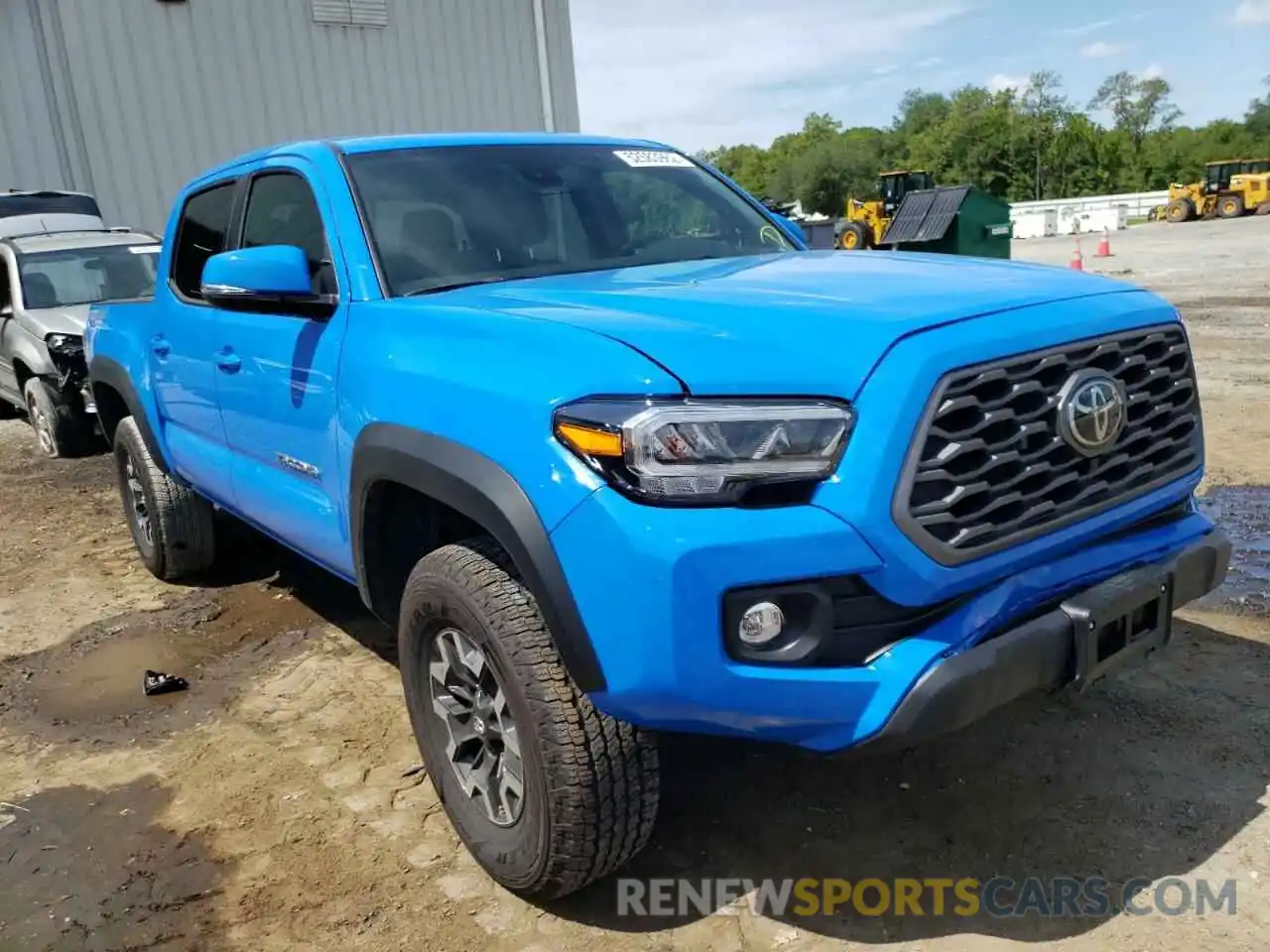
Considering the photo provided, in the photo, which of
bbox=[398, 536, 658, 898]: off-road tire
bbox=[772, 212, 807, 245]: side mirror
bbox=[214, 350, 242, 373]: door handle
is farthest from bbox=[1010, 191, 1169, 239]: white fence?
bbox=[398, 536, 658, 898]: off-road tire

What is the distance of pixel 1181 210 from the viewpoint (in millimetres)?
39625

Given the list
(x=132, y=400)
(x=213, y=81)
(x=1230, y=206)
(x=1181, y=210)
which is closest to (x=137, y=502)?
(x=132, y=400)

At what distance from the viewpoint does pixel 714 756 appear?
3266 mm

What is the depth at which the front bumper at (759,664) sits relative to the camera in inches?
80.0

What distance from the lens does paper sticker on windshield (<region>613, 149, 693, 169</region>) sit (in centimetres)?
384

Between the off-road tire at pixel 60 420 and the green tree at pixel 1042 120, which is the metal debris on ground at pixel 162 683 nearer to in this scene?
the off-road tire at pixel 60 420

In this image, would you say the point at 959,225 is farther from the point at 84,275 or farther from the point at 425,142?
the point at 425,142

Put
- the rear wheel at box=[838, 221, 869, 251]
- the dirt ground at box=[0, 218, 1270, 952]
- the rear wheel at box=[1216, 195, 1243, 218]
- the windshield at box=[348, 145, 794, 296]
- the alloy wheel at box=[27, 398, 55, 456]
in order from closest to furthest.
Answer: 1. the dirt ground at box=[0, 218, 1270, 952]
2. the windshield at box=[348, 145, 794, 296]
3. the alloy wheel at box=[27, 398, 55, 456]
4. the rear wheel at box=[838, 221, 869, 251]
5. the rear wheel at box=[1216, 195, 1243, 218]

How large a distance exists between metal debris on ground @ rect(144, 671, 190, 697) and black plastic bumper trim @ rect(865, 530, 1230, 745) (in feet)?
9.76

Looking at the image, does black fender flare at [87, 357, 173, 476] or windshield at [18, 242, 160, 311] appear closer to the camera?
black fender flare at [87, 357, 173, 476]

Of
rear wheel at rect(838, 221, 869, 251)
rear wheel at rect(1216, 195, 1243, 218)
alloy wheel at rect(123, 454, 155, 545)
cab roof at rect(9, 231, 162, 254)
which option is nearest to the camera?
alloy wheel at rect(123, 454, 155, 545)

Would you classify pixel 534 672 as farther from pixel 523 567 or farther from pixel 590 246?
pixel 590 246

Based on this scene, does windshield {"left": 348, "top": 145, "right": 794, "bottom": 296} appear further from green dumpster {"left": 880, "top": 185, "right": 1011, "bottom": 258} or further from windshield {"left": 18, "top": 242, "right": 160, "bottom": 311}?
green dumpster {"left": 880, "top": 185, "right": 1011, "bottom": 258}

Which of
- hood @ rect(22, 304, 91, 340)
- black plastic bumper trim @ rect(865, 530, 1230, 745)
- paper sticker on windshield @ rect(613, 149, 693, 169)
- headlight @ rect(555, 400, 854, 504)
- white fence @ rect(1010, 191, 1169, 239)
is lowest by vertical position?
white fence @ rect(1010, 191, 1169, 239)
